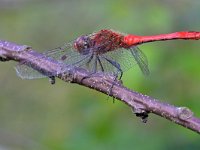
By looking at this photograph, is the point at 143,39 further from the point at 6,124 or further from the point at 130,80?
the point at 6,124

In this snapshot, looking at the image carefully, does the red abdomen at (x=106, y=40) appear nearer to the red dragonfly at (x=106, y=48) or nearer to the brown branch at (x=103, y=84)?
the red dragonfly at (x=106, y=48)

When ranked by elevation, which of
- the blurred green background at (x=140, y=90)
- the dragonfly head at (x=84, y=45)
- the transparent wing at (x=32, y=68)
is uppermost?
the blurred green background at (x=140, y=90)

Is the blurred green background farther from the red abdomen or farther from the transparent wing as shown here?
the transparent wing

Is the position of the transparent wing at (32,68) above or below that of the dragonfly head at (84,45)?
below

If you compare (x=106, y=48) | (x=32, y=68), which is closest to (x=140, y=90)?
(x=106, y=48)

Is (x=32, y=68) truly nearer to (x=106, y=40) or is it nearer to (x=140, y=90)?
(x=106, y=40)

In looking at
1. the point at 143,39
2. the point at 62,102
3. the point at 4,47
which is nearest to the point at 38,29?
the point at 62,102

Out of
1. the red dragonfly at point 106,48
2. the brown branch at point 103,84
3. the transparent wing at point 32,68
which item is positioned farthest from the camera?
the red dragonfly at point 106,48

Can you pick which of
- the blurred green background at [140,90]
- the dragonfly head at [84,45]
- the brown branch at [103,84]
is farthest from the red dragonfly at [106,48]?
the blurred green background at [140,90]
